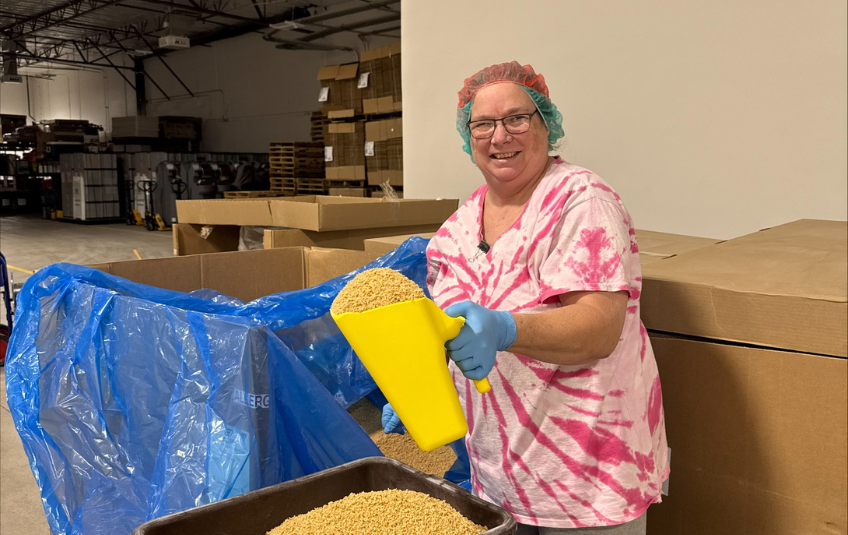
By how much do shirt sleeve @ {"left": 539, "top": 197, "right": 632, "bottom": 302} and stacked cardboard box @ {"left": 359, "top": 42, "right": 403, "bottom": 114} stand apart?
18.5 feet

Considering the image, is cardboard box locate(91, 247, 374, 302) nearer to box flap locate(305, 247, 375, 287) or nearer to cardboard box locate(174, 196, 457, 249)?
box flap locate(305, 247, 375, 287)

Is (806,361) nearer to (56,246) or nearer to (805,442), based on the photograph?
(805,442)

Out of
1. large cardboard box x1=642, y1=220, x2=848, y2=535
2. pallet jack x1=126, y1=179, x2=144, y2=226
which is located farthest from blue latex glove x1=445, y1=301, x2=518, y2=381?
pallet jack x1=126, y1=179, x2=144, y2=226

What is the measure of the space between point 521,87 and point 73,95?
2331cm

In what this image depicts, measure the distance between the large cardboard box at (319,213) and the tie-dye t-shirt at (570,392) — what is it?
169cm

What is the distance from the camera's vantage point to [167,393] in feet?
5.75

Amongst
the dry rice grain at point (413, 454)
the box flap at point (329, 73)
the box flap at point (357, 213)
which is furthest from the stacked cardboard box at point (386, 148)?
the dry rice grain at point (413, 454)

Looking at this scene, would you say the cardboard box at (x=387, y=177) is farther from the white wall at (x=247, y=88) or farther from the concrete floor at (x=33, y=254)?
the white wall at (x=247, y=88)

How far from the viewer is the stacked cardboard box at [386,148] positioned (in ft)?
20.4

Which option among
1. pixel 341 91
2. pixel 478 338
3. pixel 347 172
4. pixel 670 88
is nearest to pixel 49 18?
pixel 341 91

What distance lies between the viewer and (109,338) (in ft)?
6.35

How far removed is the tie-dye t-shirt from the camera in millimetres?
1139

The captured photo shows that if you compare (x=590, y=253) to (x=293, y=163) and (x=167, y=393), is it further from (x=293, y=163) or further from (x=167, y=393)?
(x=293, y=163)

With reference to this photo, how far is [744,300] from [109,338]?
1.70 metres
